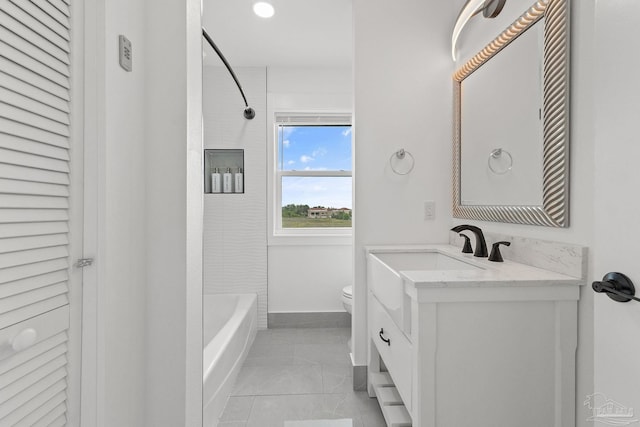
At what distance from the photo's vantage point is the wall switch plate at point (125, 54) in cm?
86

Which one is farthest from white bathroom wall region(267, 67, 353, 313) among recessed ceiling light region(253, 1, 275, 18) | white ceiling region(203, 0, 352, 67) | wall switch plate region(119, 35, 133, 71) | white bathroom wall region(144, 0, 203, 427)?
wall switch plate region(119, 35, 133, 71)

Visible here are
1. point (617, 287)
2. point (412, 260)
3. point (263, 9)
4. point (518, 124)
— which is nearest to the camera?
point (617, 287)

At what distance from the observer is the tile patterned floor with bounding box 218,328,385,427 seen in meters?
1.61

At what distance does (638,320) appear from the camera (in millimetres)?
598

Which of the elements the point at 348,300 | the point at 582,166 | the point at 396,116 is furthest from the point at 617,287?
the point at 348,300

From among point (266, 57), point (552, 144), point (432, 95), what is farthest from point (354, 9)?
point (552, 144)

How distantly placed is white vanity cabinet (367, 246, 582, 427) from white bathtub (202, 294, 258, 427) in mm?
999

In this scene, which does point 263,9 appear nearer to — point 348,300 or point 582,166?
point 582,166

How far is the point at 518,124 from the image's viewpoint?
1.33m

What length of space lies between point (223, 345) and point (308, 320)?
121 cm

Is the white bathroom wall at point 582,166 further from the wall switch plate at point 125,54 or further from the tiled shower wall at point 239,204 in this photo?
the tiled shower wall at point 239,204

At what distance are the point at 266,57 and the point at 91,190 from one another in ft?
7.59

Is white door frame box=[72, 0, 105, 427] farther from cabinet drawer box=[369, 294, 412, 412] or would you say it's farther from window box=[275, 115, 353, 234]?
window box=[275, 115, 353, 234]

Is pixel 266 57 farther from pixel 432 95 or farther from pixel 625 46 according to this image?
pixel 625 46
